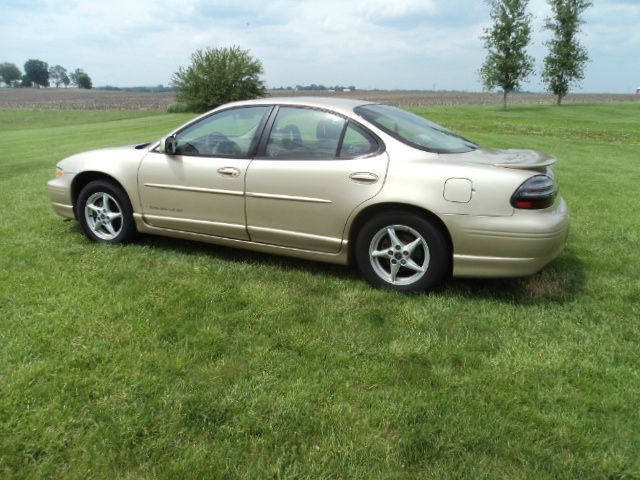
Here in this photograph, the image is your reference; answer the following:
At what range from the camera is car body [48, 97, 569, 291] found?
3.69m

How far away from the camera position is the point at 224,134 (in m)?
4.66

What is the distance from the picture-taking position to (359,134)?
4.13m

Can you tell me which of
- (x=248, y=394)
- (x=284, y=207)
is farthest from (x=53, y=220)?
(x=248, y=394)

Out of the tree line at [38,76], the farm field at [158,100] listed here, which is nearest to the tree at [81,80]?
the tree line at [38,76]

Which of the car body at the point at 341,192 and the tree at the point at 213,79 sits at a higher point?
the tree at the point at 213,79

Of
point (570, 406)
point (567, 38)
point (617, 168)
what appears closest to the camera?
point (570, 406)

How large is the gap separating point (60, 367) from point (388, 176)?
2518 mm

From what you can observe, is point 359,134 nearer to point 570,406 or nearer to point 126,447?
point 570,406

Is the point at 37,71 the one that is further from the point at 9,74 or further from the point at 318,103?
the point at 318,103

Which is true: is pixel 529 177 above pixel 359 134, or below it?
below

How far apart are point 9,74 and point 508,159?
18916 centimetres

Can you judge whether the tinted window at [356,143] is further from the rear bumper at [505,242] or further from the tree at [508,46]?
the tree at [508,46]

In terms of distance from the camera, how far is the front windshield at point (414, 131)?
4.16m

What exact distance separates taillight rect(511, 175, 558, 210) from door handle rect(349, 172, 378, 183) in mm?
1007
